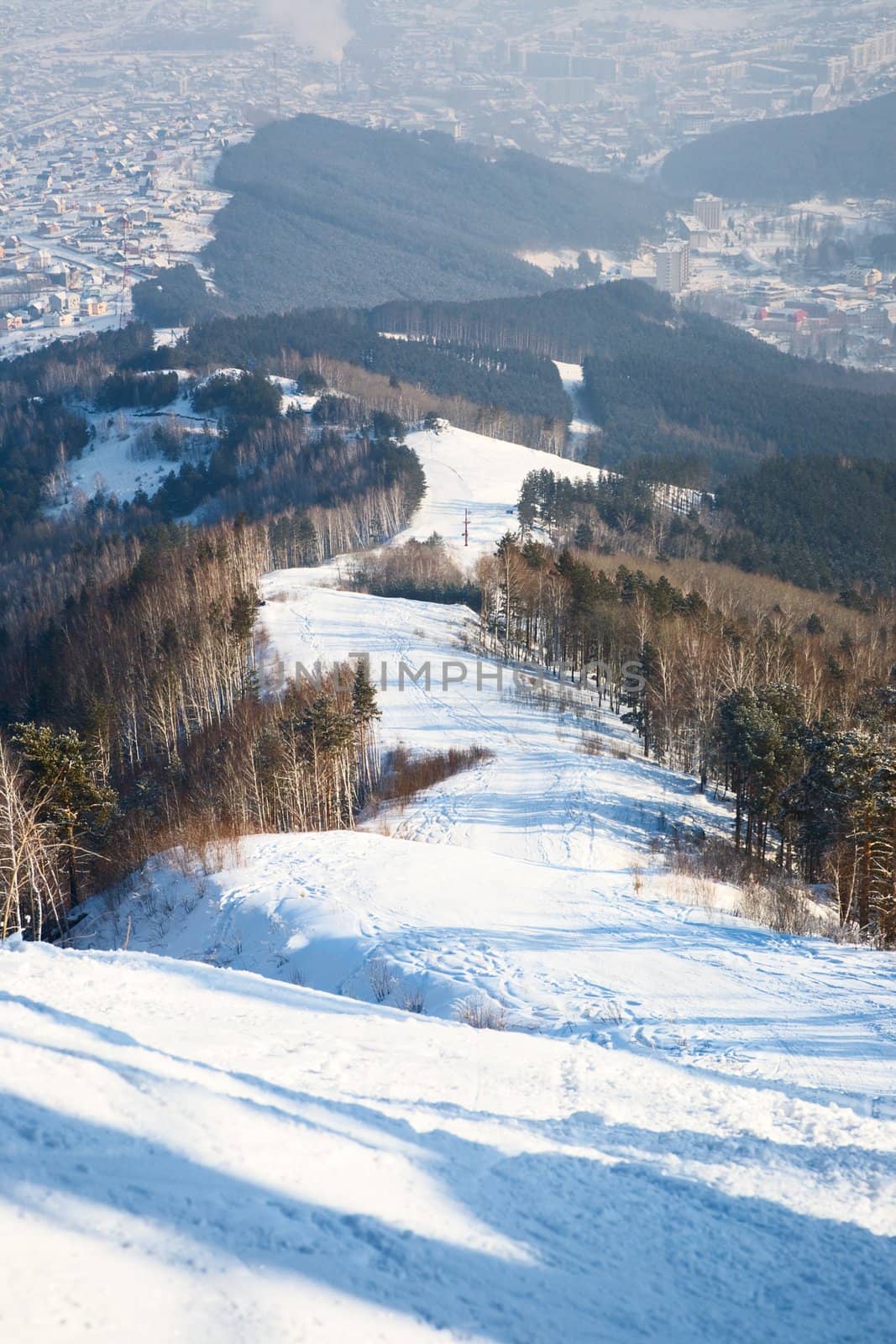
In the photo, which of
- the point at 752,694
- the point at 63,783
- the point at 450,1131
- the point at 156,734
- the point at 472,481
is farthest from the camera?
the point at 472,481

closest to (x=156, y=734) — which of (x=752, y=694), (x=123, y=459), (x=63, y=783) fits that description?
(x=63, y=783)

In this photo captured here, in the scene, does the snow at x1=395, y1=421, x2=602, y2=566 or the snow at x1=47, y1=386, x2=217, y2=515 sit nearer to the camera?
the snow at x1=395, y1=421, x2=602, y2=566

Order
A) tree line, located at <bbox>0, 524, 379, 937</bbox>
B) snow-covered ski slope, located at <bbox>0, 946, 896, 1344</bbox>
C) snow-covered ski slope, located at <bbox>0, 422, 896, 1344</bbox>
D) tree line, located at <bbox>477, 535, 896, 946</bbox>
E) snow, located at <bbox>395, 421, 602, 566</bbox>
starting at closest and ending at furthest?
snow-covered ski slope, located at <bbox>0, 946, 896, 1344</bbox>
snow-covered ski slope, located at <bbox>0, 422, 896, 1344</bbox>
tree line, located at <bbox>477, 535, 896, 946</bbox>
tree line, located at <bbox>0, 524, 379, 937</bbox>
snow, located at <bbox>395, 421, 602, 566</bbox>

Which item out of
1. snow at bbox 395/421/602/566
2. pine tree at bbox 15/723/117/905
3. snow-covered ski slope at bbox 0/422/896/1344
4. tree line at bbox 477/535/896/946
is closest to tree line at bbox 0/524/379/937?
pine tree at bbox 15/723/117/905

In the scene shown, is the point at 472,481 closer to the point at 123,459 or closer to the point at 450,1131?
the point at 123,459

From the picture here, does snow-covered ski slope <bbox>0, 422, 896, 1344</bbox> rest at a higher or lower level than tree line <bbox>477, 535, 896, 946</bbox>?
higher

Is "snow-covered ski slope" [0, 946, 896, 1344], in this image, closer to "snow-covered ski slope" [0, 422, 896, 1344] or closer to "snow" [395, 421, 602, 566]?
"snow-covered ski slope" [0, 422, 896, 1344]

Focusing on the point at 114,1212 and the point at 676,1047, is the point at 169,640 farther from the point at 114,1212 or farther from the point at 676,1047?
the point at 114,1212
